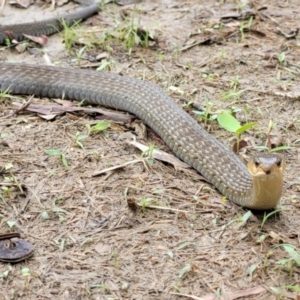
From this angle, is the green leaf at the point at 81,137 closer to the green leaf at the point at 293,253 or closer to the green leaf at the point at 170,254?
the green leaf at the point at 170,254

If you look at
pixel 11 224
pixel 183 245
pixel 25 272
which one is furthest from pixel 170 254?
pixel 11 224

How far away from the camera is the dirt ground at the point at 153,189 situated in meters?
4.14

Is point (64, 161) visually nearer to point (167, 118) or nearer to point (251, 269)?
point (167, 118)

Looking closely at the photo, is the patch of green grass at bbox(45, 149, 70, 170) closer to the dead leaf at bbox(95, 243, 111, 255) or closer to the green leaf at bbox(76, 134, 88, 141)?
the green leaf at bbox(76, 134, 88, 141)

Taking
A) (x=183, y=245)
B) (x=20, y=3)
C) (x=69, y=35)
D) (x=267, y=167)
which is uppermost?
(x=267, y=167)

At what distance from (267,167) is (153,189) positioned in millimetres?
920

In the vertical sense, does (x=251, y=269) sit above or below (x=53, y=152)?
above

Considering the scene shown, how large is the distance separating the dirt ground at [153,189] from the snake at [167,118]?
0.36ft

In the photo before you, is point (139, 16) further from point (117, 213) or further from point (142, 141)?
point (117, 213)

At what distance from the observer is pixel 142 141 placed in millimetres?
5664

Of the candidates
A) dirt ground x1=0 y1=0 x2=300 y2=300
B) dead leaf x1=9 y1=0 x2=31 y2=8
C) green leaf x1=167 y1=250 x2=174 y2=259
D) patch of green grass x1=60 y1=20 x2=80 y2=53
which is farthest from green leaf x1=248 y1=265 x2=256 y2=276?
dead leaf x1=9 y1=0 x2=31 y2=8

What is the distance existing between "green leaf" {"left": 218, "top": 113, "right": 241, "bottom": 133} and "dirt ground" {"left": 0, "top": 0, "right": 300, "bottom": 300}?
0.17 meters

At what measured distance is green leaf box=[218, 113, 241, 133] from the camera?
18.4ft

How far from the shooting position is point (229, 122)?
5648mm
